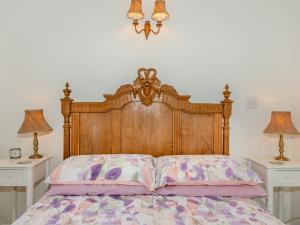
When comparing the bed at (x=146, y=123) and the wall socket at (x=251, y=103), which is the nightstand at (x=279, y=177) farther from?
the wall socket at (x=251, y=103)

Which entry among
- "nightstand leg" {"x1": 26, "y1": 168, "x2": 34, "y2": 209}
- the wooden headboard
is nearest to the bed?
the wooden headboard

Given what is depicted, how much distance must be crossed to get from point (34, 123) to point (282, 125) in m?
2.14

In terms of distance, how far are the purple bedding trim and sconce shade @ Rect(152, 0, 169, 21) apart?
4.81 ft

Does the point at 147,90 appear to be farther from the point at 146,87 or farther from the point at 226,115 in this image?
the point at 226,115

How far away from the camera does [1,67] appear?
100 inches

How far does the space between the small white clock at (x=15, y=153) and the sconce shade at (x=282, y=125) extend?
2.26m

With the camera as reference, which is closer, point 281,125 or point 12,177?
point 12,177

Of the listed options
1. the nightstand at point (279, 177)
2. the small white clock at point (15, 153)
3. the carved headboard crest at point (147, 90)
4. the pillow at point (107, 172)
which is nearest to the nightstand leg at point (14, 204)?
the small white clock at point (15, 153)

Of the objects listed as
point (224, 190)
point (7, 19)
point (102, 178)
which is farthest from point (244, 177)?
point (7, 19)

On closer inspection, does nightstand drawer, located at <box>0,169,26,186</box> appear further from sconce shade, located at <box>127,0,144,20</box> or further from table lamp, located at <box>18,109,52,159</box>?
sconce shade, located at <box>127,0,144,20</box>

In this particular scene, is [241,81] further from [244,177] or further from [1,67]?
[1,67]

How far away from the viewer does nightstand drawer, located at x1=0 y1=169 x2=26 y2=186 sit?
217 centimetres

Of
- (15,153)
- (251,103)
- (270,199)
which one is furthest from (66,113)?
(270,199)

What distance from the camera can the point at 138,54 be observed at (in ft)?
8.39
